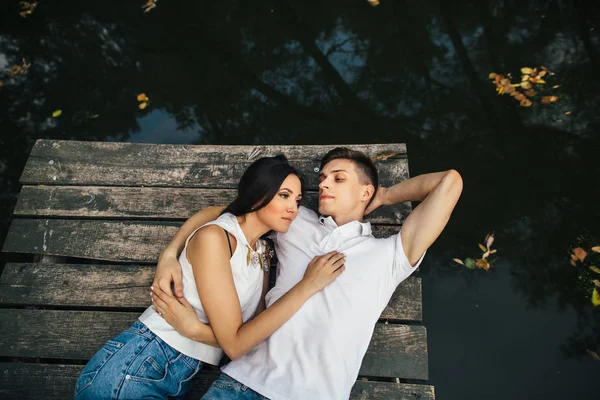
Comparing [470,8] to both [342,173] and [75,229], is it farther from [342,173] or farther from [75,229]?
[75,229]

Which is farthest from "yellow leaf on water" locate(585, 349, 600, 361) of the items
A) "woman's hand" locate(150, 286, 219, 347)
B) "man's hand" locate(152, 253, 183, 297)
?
"man's hand" locate(152, 253, 183, 297)

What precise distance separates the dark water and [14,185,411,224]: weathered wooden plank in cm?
146

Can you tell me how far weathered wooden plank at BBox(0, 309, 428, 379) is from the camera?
107 inches

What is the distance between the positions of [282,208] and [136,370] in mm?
1165

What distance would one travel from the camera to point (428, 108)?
4.82 metres

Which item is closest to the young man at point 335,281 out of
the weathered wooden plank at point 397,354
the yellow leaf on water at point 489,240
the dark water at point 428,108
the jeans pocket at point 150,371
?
the jeans pocket at point 150,371

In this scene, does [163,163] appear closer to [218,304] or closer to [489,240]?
[218,304]

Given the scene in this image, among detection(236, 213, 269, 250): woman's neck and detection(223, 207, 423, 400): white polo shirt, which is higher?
detection(236, 213, 269, 250): woman's neck

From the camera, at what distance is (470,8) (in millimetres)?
5531

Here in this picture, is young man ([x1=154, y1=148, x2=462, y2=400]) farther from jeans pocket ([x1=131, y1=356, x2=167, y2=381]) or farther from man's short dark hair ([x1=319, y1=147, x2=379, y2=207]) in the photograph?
jeans pocket ([x1=131, y1=356, x2=167, y2=381])

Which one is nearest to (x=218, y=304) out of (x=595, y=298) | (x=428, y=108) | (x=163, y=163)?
(x=163, y=163)

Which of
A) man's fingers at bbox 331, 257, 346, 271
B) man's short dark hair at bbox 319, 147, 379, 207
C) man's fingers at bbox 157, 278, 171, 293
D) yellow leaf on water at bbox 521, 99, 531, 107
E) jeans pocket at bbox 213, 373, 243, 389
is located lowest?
jeans pocket at bbox 213, 373, 243, 389

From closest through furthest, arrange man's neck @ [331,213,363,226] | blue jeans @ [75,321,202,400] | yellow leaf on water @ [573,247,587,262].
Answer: blue jeans @ [75,321,202,400]
man's neck @ [331,213,363,226]
yellow leaf on water @ [573,247,587,262]

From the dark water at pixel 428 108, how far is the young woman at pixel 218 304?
5.67 ft
